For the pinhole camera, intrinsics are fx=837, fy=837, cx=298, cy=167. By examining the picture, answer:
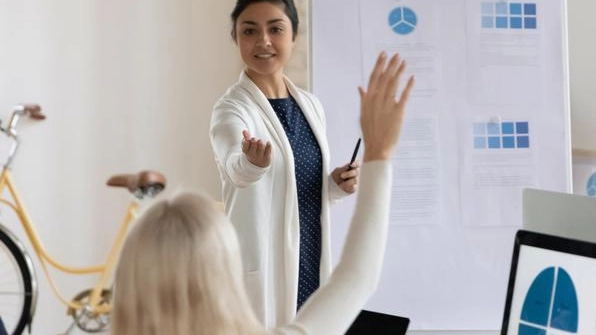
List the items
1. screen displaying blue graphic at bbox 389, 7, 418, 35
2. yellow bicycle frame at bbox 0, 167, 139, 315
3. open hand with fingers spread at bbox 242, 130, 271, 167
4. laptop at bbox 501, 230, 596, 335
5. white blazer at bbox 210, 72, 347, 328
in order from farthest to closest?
yellow bicycle frame at bbox 0, 167, 139, 315
screen displaying blue graphic at bbox 389, 7, 418, 35
white blazer at bbox 210, 72, 347, 328
open hand with fingers spread at bbox 242, 130, 271, 167
laptop at bbox 501, 230, 596, 335

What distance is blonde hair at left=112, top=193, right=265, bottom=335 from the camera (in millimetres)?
925

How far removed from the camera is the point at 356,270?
1.08 m

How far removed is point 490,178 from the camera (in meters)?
2.90

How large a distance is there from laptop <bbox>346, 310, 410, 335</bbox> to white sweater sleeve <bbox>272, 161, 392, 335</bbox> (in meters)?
0.28

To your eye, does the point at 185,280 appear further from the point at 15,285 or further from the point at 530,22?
the point at 15,285

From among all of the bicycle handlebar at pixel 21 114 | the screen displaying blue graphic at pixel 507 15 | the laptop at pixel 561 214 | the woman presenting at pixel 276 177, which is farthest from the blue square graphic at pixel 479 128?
the bicycle handlebar at pixel 21 114

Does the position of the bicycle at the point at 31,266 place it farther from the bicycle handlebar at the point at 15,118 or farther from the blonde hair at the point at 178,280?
the blonde hair at the point at 178,280

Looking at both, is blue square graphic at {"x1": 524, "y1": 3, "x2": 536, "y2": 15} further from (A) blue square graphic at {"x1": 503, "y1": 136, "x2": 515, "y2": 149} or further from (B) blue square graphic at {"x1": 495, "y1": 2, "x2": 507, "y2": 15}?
(A) blue square graphic at {"x1": 503, "y1": 136, "x2": 515, "y2": 149}

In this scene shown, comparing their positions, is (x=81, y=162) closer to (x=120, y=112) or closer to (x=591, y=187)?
(x=120, y=112)

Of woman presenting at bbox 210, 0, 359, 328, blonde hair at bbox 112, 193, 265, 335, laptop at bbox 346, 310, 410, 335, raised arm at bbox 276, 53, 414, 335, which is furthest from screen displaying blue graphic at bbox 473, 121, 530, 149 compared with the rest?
blonde hair at bbox 112, 193, 265, 335

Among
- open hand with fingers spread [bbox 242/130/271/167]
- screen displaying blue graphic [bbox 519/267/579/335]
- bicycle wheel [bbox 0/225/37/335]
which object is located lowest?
bicycle wheel [bbox 0/225/37/335]

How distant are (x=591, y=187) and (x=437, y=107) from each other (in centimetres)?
79

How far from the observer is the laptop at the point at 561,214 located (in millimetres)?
1349

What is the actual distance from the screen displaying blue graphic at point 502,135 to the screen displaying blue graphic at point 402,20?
1.33 ft
